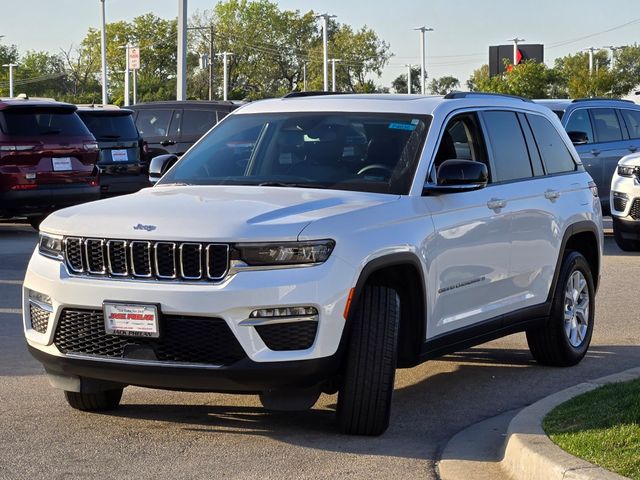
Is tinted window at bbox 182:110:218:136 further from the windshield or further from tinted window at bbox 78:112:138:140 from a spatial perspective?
the windshield

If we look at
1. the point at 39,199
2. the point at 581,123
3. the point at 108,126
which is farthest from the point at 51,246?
the point at 108,126

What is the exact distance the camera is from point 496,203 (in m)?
8.07

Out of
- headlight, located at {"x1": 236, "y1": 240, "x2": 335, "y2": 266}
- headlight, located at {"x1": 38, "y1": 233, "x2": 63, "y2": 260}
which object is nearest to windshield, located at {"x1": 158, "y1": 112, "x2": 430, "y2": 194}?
headlight, located at {"x1": 236, "y1": 240, "x2": 335, "y2": 266}

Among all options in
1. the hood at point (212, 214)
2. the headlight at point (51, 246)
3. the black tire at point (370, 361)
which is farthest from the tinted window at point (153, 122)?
the black tire at point (370, 361)

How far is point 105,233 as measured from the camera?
656cm

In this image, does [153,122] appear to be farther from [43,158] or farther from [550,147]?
[550,147]

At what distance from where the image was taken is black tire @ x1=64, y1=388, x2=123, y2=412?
A: 7234mm

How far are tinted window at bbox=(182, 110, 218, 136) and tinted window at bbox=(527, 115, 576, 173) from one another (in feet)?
48.8

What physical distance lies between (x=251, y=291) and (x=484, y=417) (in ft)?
6.54

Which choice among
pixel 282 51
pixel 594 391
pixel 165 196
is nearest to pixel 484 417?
pixel 594 391

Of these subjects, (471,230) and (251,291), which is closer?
(251,291)

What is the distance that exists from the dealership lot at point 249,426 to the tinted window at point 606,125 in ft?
33.2

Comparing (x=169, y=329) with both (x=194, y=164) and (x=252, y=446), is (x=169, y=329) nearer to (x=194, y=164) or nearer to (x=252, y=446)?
(x=252, y=446)

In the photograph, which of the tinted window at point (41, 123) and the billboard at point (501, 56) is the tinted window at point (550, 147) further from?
the billboard at point (501, 56)
